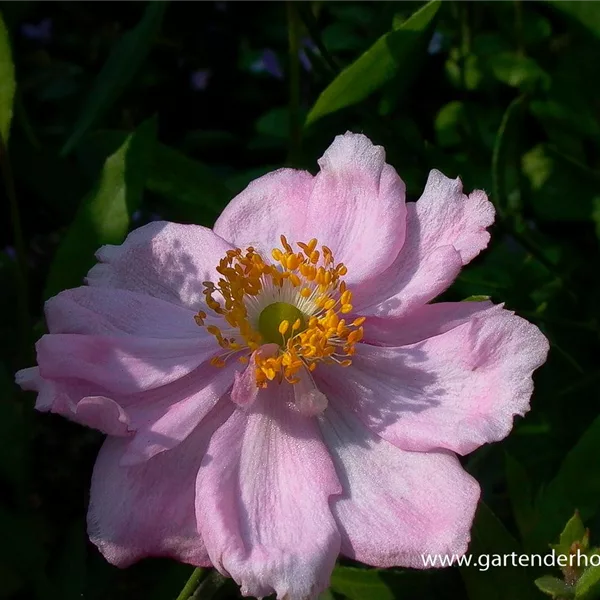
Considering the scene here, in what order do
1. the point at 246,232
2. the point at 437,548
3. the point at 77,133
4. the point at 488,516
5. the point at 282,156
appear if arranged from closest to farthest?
the point at 437,548, the point at 488,516, the point at 246,232, the point at 77,133, the point at 282,156

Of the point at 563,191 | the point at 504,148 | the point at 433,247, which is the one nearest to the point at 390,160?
the point at 504,148

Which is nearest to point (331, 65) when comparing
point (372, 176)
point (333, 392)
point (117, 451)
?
point (372, 176)

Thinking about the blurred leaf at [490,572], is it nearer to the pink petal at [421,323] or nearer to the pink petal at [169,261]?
the pink petal at [421,323]

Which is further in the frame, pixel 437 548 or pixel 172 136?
pixel 172 136

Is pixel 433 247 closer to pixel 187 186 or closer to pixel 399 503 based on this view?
pixel 399 503

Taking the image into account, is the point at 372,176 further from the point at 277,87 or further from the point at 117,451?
the point at 277,87

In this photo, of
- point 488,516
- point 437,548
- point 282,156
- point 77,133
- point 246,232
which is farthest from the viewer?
point 282,156

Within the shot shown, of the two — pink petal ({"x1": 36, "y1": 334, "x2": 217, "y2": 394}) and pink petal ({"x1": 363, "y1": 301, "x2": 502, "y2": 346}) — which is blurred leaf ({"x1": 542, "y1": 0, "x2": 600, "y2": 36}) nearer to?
pink petal ({"x1": 363, "y1": 301, "x2": 502, "y2": 346})
